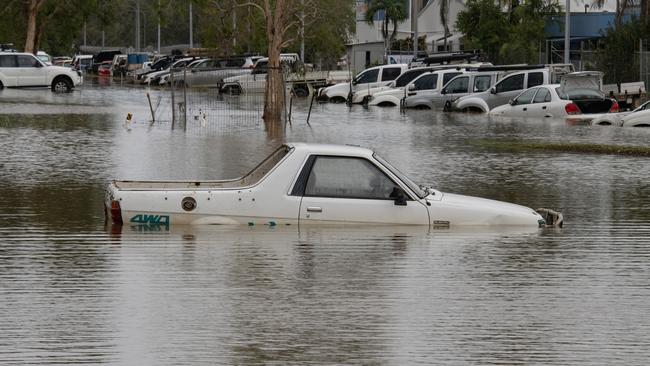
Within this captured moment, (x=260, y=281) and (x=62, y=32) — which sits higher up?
(x=62, y=32)

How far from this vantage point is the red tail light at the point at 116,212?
593 inches

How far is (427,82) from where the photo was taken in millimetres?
50188

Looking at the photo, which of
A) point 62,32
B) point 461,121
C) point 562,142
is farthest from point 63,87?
point 62,32

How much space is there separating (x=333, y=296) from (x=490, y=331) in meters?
1.73

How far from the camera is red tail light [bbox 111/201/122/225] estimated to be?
1505 cm

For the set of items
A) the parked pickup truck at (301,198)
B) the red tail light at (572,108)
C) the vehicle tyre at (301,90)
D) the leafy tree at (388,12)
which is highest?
the leafy tree at (388,12)

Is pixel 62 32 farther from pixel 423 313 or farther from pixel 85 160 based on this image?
pixel 423 313

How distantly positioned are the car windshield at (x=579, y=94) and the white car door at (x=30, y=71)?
26.5 m

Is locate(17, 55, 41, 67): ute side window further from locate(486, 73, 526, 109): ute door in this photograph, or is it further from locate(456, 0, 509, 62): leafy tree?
locate(456, 0, 509, 62): leafy tree

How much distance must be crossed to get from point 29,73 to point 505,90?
2292cm

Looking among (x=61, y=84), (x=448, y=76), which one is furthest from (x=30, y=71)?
(x=448, y=76)

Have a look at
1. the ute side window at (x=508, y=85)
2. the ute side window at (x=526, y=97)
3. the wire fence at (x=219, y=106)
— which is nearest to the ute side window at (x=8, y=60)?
the wire fence at (x=219, y=106)

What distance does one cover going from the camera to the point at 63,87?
61.2 meters

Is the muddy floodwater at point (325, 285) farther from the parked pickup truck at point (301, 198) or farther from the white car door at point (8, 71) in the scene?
the white car door at point (8, 71)
